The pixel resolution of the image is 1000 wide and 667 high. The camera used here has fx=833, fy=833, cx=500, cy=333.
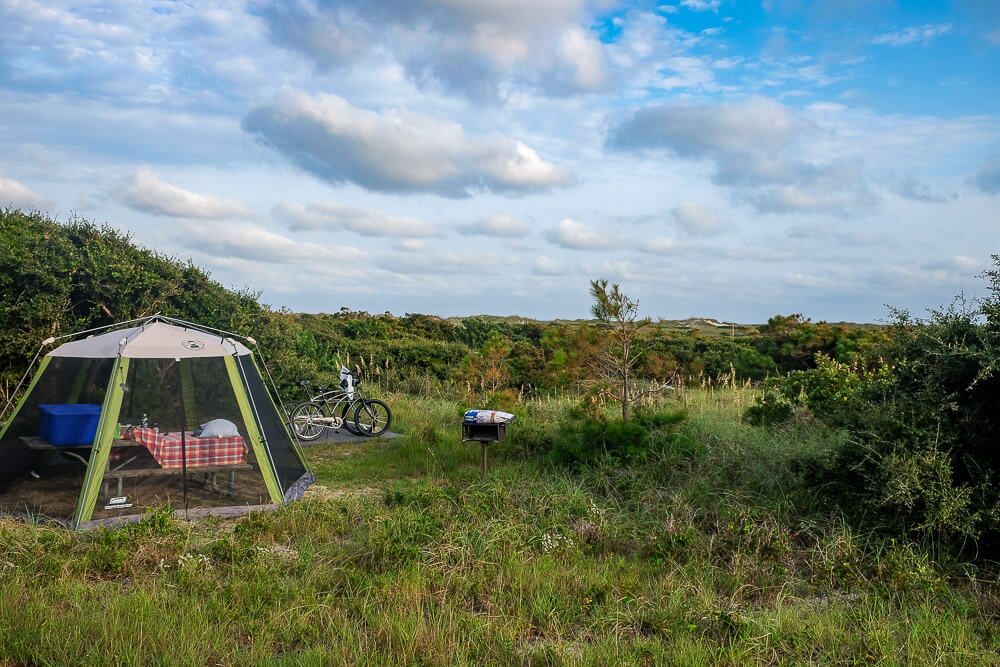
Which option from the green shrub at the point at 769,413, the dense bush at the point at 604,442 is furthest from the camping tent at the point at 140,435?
the green shrub at the point at 769,413

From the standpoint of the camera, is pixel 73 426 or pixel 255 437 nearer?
pixel 73 426

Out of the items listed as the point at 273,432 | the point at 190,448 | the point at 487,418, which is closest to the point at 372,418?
the point at 273,432

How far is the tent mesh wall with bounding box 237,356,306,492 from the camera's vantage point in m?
7.41

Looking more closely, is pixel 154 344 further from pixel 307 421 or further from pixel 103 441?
pixel 307 421

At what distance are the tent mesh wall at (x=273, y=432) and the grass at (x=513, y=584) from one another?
68 cm

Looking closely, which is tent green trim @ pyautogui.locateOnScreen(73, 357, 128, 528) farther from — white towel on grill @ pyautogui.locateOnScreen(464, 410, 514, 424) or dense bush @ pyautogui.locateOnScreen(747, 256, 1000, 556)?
dense bush @ pyautogui.locateOnScreen(747, 256, 1000, 556)

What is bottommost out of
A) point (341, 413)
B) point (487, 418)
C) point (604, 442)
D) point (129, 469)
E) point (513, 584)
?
point (513, 584)

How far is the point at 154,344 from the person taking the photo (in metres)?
7.04

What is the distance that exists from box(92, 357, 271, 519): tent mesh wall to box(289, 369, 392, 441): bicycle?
370 cm

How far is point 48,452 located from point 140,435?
0.89m

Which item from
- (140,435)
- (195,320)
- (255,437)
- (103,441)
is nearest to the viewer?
(103,441)

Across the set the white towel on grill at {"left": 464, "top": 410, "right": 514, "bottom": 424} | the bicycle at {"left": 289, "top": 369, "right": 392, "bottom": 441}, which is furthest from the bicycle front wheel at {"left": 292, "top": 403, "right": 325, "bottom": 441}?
the white towel on grill at {"left": 464, "top": 410, "right": 514, "bottom": 424}

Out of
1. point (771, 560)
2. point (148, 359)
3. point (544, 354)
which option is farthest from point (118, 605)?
point (544, 354)

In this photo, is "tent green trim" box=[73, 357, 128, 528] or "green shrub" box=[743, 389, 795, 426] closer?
"tent green trim" box=[73, 357, 128, 528]
